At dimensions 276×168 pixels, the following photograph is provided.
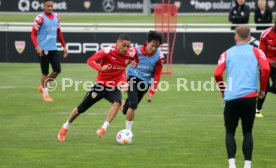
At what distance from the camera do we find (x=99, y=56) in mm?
13812

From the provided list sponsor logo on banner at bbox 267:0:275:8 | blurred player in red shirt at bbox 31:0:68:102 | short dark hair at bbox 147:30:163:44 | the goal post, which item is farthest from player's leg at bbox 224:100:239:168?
sponsor logo on banner at bbox 267:0:275:8

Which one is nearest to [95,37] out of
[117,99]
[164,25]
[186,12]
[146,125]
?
[164,25]

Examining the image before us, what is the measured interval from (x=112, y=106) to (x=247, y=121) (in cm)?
339

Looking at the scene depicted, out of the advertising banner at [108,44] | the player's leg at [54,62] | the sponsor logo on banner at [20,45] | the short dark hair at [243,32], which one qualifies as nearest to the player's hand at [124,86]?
the short dark hair at [243,32]

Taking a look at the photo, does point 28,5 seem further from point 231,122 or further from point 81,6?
point 231,122

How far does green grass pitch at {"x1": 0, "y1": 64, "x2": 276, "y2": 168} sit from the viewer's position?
40.2 ft

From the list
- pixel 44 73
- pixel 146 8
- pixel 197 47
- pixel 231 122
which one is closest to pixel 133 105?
pixel 231 122

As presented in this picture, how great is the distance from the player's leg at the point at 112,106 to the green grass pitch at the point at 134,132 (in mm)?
239

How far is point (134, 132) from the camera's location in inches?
591

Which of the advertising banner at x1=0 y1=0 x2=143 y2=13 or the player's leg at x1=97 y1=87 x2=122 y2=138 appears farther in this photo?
the advertising banner at x1=0 y1=0 x2=143 y2=13

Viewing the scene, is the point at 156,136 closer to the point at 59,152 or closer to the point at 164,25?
the point at 59,152

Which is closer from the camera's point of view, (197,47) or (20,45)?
(197,47)

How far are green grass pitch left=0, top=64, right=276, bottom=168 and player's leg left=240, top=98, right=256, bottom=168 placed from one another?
666mm

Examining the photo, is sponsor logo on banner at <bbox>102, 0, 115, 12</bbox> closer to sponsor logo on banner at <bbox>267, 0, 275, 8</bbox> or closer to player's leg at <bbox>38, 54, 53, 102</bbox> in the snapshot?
sponsor logo on banner at <bbox>267, 0, 275, 8</bbox>
